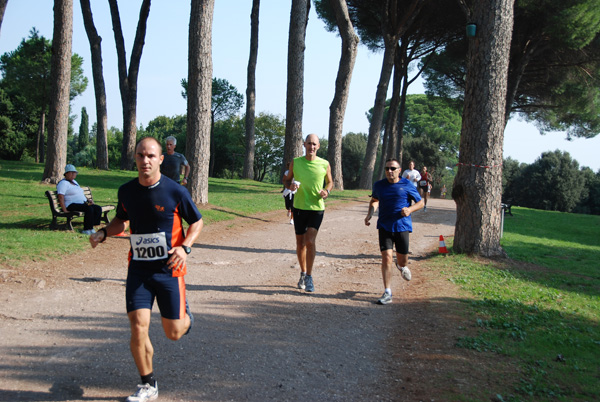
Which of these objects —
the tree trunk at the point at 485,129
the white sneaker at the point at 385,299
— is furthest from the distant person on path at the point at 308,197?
the tree trunk at the point at 485,129

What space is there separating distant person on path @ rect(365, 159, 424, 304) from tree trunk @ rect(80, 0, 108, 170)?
2334 centimetres

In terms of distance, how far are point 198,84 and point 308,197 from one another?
8.09 m

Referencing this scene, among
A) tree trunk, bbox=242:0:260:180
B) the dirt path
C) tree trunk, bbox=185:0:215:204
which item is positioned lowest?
the dirt path

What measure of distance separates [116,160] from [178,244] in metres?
75.0

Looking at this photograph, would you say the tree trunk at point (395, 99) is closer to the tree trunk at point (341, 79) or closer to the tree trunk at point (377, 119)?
the tree trunk at point (377, 119)

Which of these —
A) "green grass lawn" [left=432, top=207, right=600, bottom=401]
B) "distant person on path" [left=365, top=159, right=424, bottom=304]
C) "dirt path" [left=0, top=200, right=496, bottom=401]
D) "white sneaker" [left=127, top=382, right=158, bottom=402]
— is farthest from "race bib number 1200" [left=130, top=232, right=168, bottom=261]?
"distant person on path" [left=365, top=159, right=424, bottom=304]

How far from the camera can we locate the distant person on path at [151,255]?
3744mm

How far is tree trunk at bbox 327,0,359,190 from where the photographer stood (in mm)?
22453

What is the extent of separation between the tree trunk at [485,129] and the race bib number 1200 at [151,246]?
7.42 metres

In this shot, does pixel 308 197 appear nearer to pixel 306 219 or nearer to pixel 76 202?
pixel 306 219

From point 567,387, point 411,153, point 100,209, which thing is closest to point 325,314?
point 567,387

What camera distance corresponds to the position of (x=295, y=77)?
19.8 metres

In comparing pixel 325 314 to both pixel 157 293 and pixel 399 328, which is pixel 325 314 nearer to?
pixel 399 328

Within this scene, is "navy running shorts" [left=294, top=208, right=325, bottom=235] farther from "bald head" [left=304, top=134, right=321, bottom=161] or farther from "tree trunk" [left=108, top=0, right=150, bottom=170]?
"tree trunk" [left=108, top=0, right=150, bottom=170]
